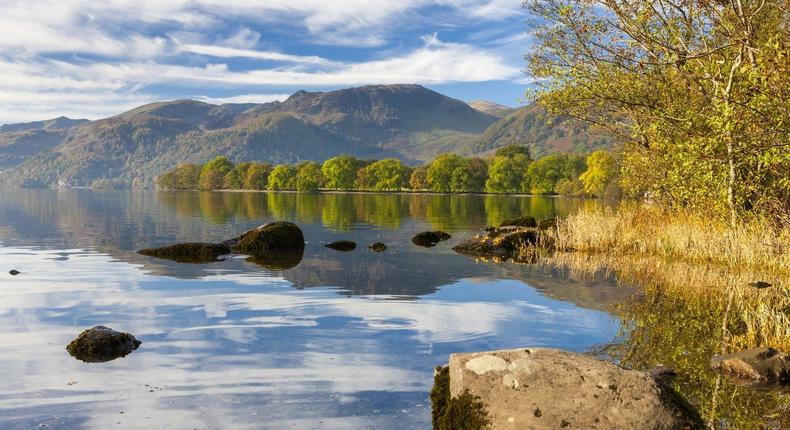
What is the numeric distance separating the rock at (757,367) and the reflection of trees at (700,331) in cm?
35

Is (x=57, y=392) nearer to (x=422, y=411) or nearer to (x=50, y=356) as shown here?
(x=50, y=356)

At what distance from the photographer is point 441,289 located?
27438 millimetres

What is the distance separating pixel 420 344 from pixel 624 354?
509 centimetres

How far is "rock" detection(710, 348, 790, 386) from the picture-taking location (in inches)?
535

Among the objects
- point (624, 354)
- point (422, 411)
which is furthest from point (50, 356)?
point (624, 354)

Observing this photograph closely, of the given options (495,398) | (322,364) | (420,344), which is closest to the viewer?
(495,398)

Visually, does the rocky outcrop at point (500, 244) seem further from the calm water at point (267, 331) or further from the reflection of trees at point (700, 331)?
the reflection of trees at point (700, 331)

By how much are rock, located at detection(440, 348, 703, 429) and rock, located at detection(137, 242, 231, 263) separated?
97.5 feet

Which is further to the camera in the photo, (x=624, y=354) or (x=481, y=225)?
(x=481, y=225)

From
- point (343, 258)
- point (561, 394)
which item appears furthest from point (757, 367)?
point (343, 258)

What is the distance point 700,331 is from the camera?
18.4 metres

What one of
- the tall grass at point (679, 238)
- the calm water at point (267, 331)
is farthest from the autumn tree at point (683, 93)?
the calm water at point (267, 331)

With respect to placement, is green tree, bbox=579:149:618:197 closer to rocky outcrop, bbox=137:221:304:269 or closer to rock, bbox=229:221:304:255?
rock, bbox=229:221:304:255

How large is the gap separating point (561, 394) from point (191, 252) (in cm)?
3317
